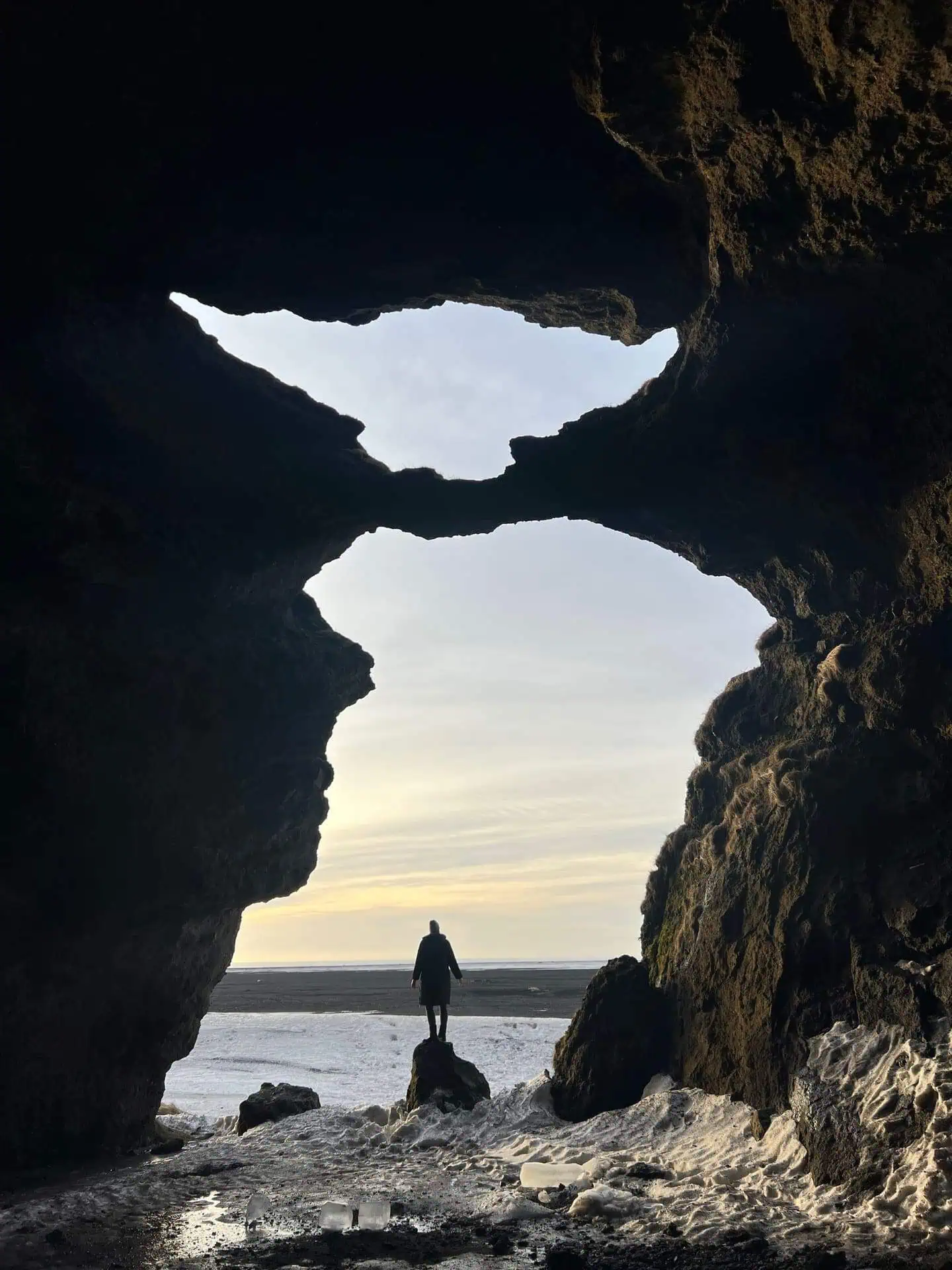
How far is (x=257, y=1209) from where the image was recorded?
7969 mm

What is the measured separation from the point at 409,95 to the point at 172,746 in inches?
339

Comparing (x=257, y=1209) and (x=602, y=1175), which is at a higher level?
(x=602, y=1175)

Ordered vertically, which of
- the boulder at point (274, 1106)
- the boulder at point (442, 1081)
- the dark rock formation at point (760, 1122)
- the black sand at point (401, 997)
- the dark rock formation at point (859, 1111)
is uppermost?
the dark rock formation at point (859, 1111)

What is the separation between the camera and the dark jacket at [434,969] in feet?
46.7

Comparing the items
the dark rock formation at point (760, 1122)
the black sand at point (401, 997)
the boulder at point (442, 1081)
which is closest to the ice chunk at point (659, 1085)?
the dark rock formation at point (760, 1122)

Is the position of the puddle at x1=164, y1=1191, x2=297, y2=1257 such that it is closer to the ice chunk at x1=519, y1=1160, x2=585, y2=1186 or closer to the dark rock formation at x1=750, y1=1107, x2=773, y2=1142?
the ice chunk at x1=519, y1=1160, x2=585, y2=1186

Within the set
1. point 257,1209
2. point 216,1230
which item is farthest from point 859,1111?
point 216,1230

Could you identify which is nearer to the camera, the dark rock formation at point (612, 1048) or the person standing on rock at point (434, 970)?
the dark rock formation at point (612, 1048)

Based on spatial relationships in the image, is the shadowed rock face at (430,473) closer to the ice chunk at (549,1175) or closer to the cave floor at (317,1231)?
the ice chunk at (549,1175)

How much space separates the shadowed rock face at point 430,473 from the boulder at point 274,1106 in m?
1.38

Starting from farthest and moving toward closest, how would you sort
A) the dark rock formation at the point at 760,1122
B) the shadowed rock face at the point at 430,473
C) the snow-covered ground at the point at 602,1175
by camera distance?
the dark rock formation at the point at 760,1122 < the shadowed rock face at the point at 430,473 < the snow-covered ground at the point at 602,1175

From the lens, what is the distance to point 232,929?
1493cm

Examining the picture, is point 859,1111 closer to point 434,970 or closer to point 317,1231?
point 317,1231

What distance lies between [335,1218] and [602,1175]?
2.87 metres
